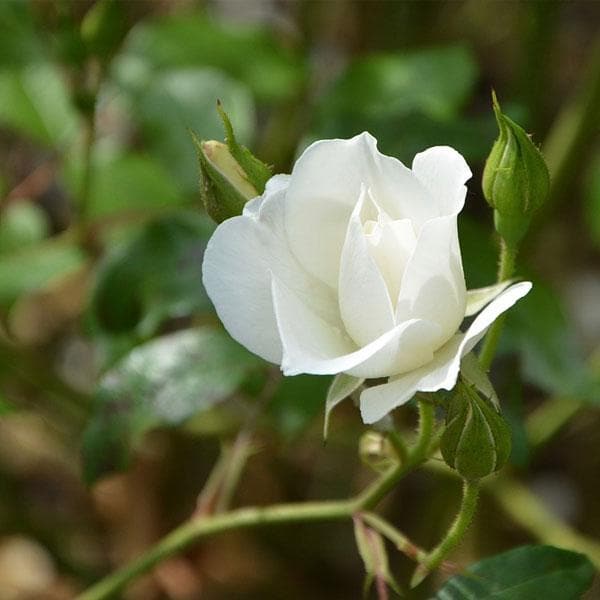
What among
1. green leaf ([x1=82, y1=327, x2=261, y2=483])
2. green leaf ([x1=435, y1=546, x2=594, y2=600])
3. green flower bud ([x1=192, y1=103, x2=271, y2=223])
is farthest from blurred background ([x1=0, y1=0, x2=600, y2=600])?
green flower bud ([x1=192, y1=103, x2=271, y2=223])

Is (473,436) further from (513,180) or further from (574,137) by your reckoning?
(574,137)

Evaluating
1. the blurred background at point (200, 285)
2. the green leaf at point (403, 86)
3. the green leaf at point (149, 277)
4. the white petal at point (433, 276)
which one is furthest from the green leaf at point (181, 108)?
the white petal at point (433, 276)

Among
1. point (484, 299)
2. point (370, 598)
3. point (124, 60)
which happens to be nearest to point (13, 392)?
point (124, 60)

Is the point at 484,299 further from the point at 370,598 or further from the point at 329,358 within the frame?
the point at 370,598

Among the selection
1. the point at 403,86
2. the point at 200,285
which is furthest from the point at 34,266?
the point at 403,86

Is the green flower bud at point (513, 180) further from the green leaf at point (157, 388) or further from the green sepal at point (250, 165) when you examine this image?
the green leaf at point (157, 388)

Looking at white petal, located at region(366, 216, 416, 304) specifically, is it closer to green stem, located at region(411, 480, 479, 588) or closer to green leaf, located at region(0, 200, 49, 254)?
green stem, located at region(411, 480, 479, 588)
